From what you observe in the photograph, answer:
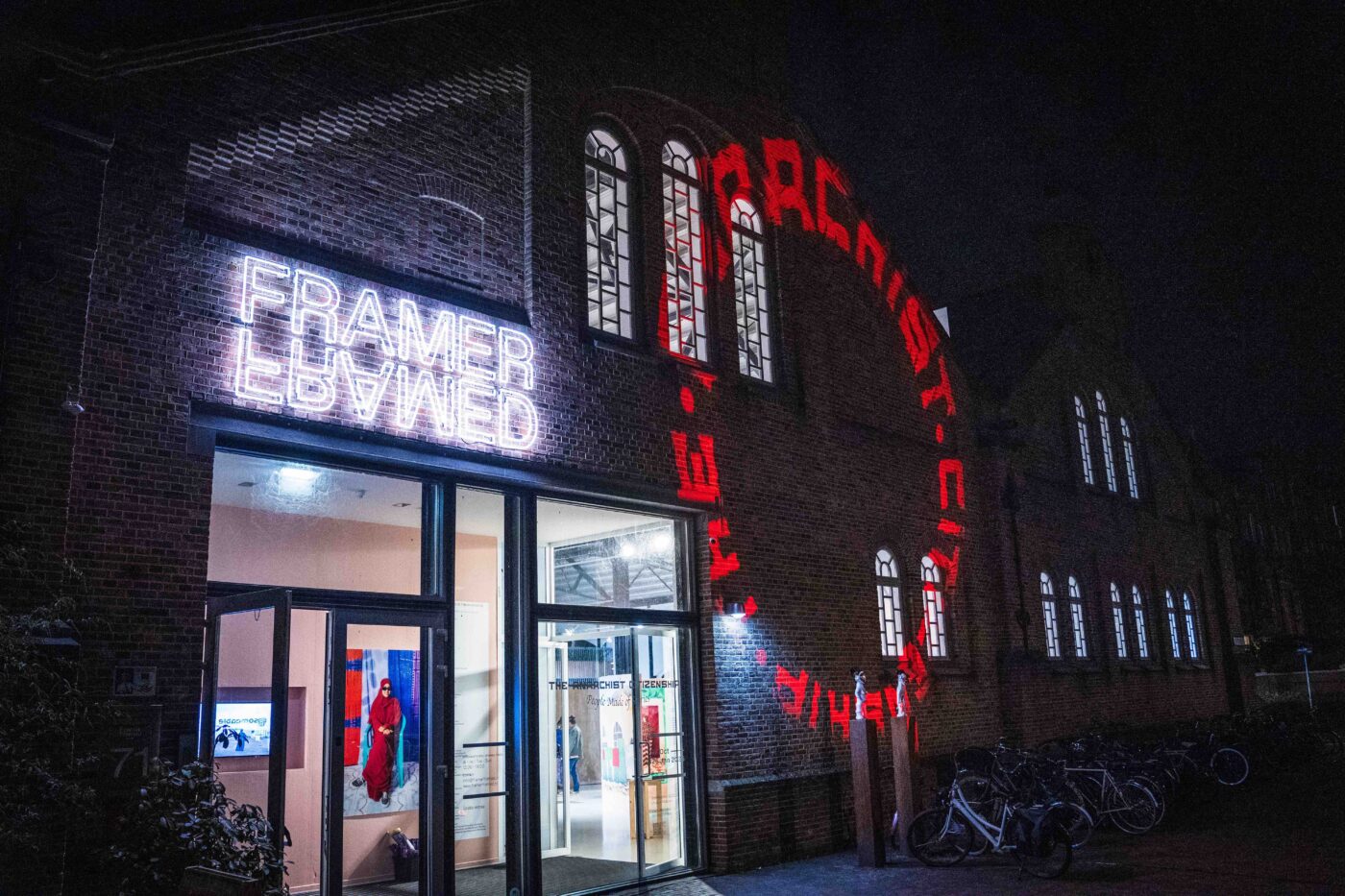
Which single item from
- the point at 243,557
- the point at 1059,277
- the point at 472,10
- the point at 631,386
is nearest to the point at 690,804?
the point at 631,386

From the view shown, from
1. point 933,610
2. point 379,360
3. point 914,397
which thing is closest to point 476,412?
point 379,360

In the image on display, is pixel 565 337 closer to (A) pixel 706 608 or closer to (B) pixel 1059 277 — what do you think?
(A) pixel 706 608

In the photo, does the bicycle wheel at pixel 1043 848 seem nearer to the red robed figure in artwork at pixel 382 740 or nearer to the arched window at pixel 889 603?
the arched window at pixel 889 603

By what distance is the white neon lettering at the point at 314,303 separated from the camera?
799 centimetres

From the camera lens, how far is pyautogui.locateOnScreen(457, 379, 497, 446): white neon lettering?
29.4 feet

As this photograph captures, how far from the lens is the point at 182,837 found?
602 cm

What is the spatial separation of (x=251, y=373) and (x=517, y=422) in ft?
8.12

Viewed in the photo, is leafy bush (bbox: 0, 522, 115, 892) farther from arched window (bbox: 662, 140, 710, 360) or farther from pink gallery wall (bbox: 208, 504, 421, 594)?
arched window (bbox: 662, 140, 710, 360)

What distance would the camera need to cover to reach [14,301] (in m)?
6.51

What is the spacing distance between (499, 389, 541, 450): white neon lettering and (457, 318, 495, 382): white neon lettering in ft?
0.86

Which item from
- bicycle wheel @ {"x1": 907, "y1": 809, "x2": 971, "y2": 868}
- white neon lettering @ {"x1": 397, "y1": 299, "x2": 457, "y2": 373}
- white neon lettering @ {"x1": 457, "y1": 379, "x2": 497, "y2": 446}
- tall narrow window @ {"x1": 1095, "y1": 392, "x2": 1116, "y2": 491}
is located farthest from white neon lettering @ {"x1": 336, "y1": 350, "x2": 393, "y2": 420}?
tall narrow window @ {"x1": 1095, "y1": 392, "x2": 1116, "y2": 491}

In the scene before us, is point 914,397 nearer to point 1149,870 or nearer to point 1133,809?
point 1133,809

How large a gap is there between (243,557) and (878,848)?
263 inches

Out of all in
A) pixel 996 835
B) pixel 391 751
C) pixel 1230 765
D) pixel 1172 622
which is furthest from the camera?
pixel 1172 622
